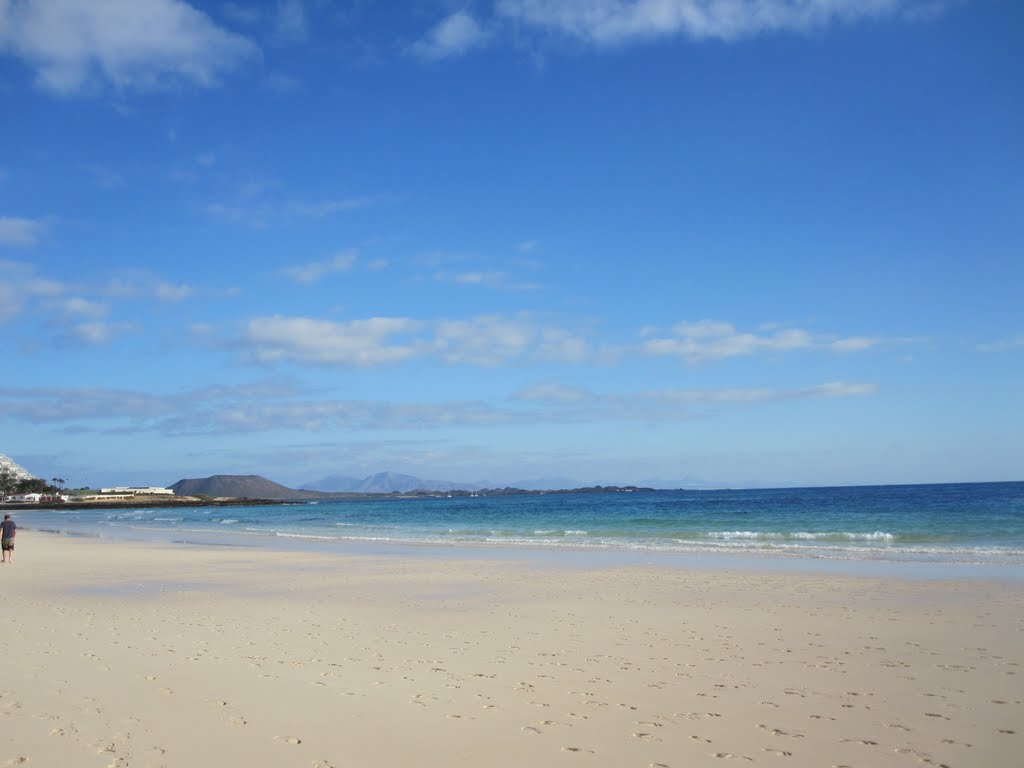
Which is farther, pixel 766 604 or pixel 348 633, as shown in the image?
pixel 766 604

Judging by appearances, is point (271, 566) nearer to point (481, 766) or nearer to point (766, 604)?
point (766, 604)

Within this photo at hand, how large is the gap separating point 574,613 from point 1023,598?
863cm

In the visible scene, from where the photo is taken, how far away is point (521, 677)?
8.57 metres

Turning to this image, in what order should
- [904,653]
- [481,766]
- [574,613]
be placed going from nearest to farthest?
[481,766], [904,653], [574,613]

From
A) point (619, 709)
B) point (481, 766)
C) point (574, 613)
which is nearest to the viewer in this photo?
point (481, 766)

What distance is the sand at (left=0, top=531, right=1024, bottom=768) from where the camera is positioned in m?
6.25

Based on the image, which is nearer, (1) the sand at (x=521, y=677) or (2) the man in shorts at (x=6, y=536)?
(1) the sand at (x=521, y=677)

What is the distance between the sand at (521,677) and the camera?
625 centimetres

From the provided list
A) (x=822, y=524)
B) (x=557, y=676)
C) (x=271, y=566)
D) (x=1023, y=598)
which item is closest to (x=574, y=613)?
(x=557, y=676)

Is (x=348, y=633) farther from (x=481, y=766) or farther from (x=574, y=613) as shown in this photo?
(x=481, y=766)

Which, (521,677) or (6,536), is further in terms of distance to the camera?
(6,536)

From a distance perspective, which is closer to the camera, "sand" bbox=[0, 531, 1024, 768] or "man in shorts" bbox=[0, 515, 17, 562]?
"sand" bbox=[0, 531, 1024, 768]

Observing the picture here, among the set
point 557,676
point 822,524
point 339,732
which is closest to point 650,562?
point 557,676

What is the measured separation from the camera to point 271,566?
77.1 ft
